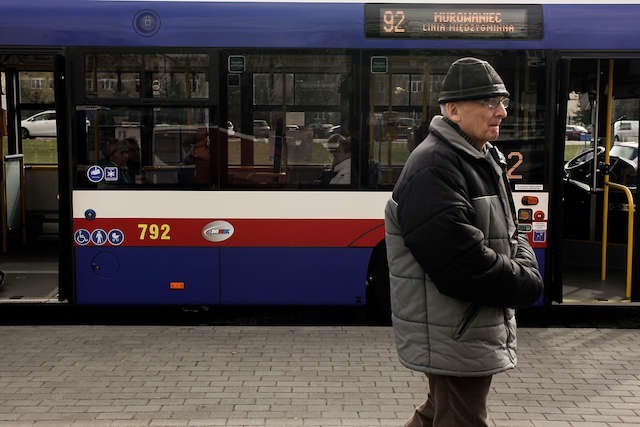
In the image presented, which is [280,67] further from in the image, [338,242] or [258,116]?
[338,242]

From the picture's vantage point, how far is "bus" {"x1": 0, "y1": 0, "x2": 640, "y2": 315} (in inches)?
281

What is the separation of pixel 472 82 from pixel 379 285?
435 centimetres

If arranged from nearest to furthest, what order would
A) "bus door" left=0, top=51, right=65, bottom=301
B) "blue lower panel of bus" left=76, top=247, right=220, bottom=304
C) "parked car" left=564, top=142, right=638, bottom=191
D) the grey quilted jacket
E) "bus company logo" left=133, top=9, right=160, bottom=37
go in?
the grey quilted jacket < "bus company logo" left=133, top=9, right=160, bottom=37 < "blue lower panel of bus" left=76, top=247, right=220, bottom=304 < "parked car" left=564, top=142, right=638, bottom=191 < "bus door" left=0, top=51, right=65, bottom=301

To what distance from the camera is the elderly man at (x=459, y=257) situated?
2.96 m

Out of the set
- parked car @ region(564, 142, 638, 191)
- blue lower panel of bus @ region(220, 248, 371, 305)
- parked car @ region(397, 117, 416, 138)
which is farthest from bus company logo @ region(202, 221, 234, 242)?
parked car @ region(564, 142, 638, 191)

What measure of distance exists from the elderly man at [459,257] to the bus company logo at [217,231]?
4087mm

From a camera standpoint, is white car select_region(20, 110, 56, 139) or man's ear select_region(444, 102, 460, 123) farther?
white car select_region(20, 110, 56, 139)

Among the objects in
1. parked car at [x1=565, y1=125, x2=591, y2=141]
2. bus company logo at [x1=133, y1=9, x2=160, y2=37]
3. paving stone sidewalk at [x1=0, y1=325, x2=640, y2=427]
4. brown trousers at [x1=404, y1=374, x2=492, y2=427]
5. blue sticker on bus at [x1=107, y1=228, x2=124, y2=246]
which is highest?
bus company logo at [x1=133, y1=9, x2=160, y2=37]

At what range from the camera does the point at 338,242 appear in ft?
23.7

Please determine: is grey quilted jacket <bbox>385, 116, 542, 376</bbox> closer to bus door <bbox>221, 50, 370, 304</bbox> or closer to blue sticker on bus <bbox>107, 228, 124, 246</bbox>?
bus door <bbox>221, 50, 370, 304</bbox>

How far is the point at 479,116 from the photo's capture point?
10.4 feet

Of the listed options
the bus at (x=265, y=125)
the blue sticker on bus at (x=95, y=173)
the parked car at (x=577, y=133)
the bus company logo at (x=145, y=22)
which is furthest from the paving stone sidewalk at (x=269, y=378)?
the bus company logo at (x=145, y=22)

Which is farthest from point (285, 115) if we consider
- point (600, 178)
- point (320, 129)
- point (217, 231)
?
point (600, 178)

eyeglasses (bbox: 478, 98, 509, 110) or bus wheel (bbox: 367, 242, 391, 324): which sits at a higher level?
eyeglasses (bbox: 478, 98, 509, 110)
